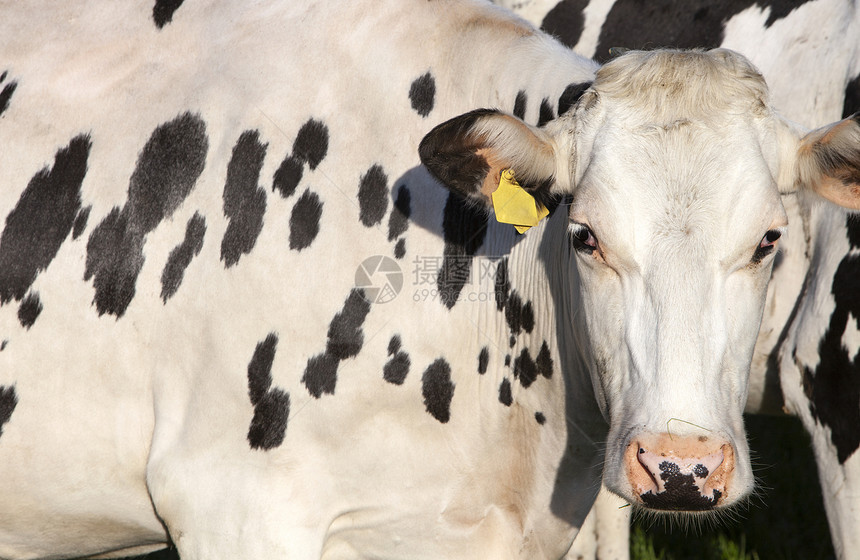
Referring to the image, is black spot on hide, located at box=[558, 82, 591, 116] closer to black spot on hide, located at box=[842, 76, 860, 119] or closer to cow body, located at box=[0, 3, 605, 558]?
cow body, located at box=[0, 3, 605, 558]

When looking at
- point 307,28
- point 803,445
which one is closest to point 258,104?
point 307,28

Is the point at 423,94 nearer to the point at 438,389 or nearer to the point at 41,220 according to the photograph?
the point at 438,389

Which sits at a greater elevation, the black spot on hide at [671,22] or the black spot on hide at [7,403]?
the black spot on hide at [7,403]

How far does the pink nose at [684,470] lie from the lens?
2.48 meters

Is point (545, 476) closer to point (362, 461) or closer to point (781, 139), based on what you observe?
point (362, 461)

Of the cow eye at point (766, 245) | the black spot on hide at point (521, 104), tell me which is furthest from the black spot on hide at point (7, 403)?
the cow eye at point (766, 245)

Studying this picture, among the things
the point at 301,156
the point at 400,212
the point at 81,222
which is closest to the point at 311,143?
the point at 301,156

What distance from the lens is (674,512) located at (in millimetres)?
2594

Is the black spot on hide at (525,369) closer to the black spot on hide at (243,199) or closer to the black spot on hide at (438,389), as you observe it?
the black spot on hide at (438,389)

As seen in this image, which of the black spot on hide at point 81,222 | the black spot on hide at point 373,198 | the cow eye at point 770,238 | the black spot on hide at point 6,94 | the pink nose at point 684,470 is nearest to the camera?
the pink nose at point 684,470

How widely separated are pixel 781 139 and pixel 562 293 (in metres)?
0.86

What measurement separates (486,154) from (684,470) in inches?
46.9

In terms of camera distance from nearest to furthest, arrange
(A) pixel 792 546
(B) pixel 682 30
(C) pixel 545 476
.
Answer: (C) pixel 545 476, (B) pixel 682 30, (A) pixel 792 546
